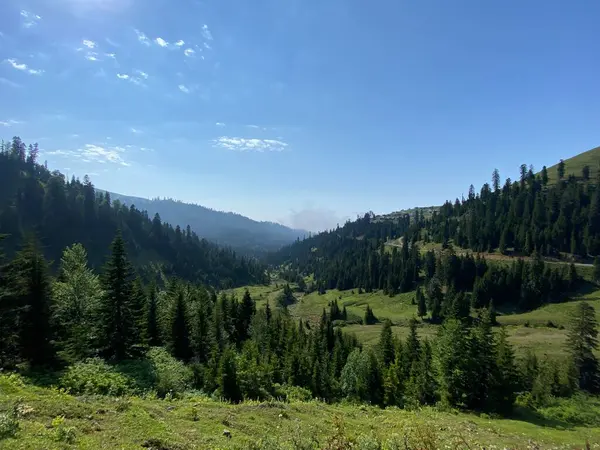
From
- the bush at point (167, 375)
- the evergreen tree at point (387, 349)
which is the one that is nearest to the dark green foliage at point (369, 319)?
the evergreen tree at point (387, 349)

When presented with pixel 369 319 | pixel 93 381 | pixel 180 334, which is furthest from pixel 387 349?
pixel 369 319

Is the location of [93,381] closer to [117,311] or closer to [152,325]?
[117,311]

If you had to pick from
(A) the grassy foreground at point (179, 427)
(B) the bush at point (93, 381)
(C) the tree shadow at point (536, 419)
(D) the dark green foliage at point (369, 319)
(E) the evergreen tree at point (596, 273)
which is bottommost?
Answer: (D) the dark green foliage at point (369, 319)

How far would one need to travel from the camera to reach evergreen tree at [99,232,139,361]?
129ft

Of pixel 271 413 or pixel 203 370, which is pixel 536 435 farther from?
pixel 203 370

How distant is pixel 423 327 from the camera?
455 ft

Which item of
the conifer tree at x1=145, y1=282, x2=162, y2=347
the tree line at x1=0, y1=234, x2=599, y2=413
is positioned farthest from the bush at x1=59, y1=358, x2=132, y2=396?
the conifer tree at x1=145, y1=282, x2=162, y2=347

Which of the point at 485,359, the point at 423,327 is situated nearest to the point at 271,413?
the point at 485,359

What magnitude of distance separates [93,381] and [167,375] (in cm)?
711

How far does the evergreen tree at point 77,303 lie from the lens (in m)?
36.5

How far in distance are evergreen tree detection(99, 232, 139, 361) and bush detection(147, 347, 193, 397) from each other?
354 centimetres

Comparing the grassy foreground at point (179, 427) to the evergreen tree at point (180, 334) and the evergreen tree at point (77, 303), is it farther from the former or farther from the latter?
the evergreen tree at point (180, 334)

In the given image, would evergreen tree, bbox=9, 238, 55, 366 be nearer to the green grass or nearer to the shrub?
the shrub

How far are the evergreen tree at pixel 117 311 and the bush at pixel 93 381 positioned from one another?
9.57 meters
